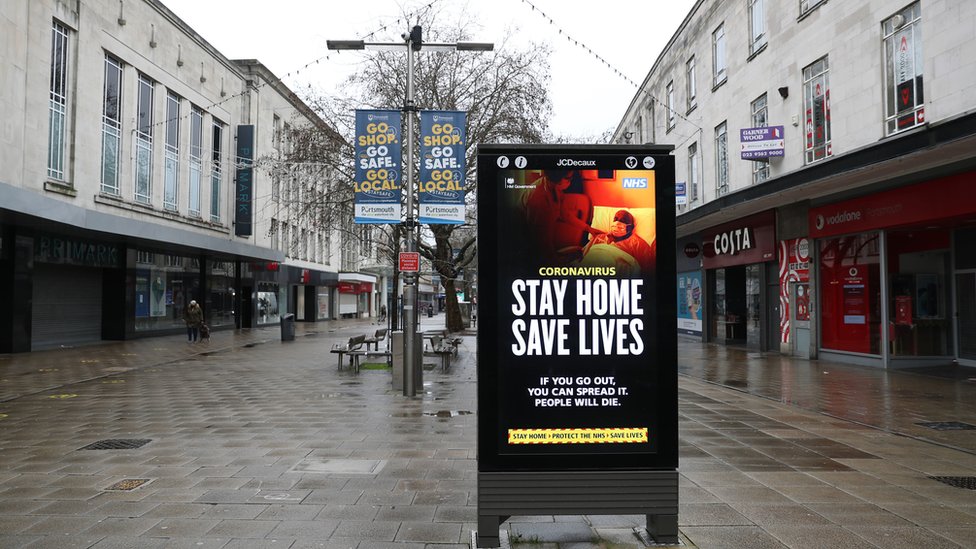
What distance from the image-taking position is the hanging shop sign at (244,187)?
3180cm

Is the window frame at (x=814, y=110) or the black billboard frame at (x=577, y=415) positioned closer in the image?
the black billboard frame at (x=577, y=415)

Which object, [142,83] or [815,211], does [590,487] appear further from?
[142,83]

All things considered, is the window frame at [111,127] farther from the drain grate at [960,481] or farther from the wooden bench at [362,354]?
the drain grate at [960,481]

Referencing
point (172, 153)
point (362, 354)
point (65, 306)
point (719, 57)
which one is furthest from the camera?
point (172, 153)

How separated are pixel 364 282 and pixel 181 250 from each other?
28546 millimetres

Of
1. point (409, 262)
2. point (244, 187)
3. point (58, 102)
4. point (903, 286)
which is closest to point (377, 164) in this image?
point (409, 262)

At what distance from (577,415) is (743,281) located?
20807mm

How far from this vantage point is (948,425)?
8297 millimetres

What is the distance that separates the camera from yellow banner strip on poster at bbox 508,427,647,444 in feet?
13.3

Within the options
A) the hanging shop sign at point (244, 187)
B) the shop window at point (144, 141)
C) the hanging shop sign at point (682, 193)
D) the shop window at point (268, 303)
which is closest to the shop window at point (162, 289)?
the shop window at point (144, 141)

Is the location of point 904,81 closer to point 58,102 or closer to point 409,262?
point 409,262

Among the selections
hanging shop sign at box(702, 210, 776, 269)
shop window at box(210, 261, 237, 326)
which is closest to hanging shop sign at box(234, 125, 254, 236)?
shop window at box(210, 261, 237, 326)

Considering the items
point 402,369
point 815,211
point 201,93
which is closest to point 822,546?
point 402,369

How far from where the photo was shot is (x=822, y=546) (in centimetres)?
417
